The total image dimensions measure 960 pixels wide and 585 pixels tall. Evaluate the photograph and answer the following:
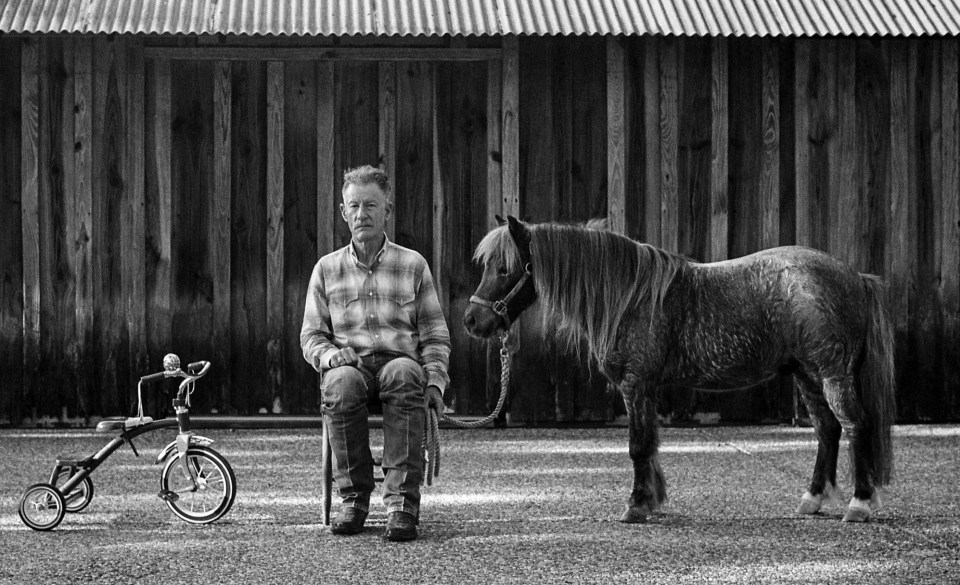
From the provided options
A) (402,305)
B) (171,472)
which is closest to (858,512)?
(402,305)

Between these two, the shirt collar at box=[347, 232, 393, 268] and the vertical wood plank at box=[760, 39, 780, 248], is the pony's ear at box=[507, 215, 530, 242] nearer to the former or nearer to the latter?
the shirt collar at box=[347, 232, 393, 268]

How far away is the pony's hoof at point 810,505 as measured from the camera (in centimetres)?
599

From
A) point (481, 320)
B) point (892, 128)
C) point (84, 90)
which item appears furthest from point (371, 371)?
point (892, 128)

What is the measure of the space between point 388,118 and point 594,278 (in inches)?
155

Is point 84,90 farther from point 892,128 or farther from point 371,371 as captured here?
point 892,128

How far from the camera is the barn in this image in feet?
30.6

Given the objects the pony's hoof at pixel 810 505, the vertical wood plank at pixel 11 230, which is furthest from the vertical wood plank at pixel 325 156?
the pony's hoof at pixel 810 505

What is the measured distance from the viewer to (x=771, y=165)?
9672 millimetres

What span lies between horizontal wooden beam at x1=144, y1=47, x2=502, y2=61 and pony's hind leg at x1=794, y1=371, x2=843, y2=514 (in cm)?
437

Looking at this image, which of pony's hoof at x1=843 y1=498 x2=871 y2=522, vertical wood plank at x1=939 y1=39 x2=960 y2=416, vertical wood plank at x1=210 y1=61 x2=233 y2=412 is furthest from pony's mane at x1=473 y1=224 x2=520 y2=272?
vertical wood plank at x1=939 y1=39 x2=960 y2=416

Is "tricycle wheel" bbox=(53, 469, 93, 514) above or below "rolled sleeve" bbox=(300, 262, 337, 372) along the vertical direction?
below

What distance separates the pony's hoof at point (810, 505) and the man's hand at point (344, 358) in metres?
2.20

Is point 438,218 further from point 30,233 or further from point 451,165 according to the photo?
point 30,233

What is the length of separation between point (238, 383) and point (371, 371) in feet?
13.4
